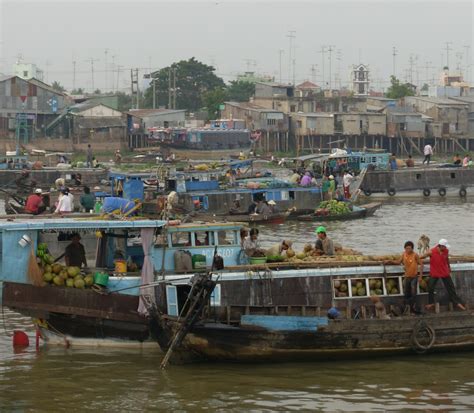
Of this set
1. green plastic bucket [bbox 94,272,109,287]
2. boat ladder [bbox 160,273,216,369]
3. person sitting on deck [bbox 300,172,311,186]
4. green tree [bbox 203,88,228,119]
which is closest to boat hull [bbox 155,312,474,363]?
boat ladder [bbox 160,273,216,369]

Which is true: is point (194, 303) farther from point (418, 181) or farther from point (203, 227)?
point (418, 181)

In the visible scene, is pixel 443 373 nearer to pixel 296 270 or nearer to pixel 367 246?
pixel 296 270

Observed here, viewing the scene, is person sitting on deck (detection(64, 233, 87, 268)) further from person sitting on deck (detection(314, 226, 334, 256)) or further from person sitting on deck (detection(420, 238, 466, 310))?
person sitting on deck (detection(420, 238, 466, 310))

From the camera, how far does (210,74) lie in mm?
88750

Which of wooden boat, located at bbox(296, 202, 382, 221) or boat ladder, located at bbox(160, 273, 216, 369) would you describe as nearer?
boat ladder, located at bbox(160, 273, 216, 369)

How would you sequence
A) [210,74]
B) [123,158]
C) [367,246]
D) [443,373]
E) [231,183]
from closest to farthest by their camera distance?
[443,373] < [367,246] < [231,183] < [123,158] < [210,74]

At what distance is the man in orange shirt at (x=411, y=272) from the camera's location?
15742 millimetres

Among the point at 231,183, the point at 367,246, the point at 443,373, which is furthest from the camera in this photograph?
the point at 231,183

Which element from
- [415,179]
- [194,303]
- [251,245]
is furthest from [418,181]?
[194,303]

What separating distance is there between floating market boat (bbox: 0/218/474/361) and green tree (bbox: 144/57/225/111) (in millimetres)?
70983

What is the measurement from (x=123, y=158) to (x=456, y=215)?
2956cm

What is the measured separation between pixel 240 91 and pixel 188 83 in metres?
6.04

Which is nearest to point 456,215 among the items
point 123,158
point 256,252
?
point 256,252

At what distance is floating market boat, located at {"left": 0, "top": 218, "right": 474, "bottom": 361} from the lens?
15.0 metres
